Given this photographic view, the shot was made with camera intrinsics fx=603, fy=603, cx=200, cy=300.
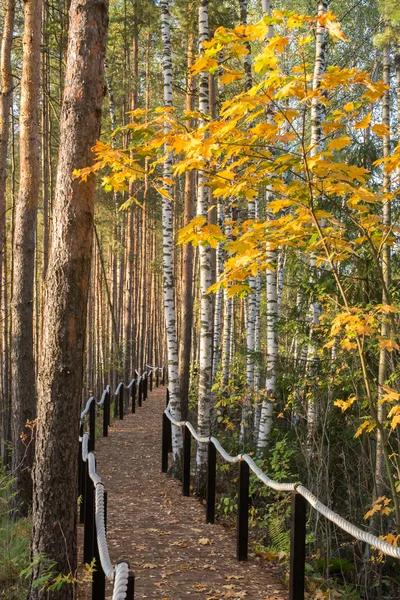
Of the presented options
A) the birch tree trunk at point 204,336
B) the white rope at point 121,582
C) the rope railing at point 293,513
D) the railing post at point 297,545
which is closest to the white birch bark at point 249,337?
the birch tree trunk at point 204,336

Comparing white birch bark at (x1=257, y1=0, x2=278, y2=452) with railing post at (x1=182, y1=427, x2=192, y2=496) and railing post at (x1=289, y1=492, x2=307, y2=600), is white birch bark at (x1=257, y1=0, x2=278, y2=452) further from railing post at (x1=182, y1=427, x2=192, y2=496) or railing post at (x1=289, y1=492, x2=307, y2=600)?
railing post at (x1=289, y1=492, x2=307, y2=600)

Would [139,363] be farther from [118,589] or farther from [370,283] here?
[118,589]

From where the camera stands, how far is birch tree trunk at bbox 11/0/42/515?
826 cm

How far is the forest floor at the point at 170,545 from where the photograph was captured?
5.12 metres

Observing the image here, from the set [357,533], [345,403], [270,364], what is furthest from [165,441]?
[357,533]

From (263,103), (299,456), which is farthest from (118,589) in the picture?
(299,456)

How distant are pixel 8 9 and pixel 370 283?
7981mm

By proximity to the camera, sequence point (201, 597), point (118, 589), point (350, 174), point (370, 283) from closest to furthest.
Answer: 1. point (118, 589)
2. point (350, 174)
3. point (201, 597)
4. point (370, 283)

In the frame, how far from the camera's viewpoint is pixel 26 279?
336 inches

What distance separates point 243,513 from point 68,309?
252 centimetres

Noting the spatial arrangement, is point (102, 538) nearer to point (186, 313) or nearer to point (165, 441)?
point (165, 441)

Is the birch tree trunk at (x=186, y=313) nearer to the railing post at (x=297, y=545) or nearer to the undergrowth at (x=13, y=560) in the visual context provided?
Result: the undergrowth at (x=13, y=560)

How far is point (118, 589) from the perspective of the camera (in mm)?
2674

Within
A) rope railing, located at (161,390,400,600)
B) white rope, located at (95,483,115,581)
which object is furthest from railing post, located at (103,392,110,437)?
white rope, located at (95,483,115,581)
